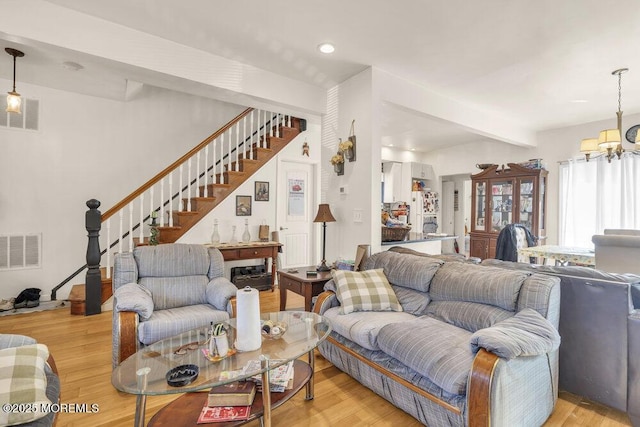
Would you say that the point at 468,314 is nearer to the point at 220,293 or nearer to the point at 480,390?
the point at 480,390

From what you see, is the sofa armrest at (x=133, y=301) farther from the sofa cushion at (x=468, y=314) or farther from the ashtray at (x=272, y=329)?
the sofa cushion at (x=468, y=314)

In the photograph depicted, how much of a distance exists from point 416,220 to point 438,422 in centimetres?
550

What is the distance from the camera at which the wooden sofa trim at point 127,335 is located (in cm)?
212

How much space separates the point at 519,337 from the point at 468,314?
22.1 inches

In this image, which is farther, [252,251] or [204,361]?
[252,251]

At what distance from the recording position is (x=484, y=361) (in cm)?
151

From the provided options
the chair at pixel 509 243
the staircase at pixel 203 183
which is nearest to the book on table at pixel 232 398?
the staircase at pixel 203 183

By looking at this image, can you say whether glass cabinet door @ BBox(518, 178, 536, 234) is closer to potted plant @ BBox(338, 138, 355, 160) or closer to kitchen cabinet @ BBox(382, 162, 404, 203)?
kitchen cabinet @ BBox(382, 162, 404, 203)

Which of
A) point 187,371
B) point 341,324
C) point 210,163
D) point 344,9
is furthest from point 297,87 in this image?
point 187,371

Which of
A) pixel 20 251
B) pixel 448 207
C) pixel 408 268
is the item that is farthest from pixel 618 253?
pixel 20 251

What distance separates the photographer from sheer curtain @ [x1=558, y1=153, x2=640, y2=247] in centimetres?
448

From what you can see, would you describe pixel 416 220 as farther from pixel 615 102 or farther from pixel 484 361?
pixel 484 361

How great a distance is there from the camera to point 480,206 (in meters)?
5.78

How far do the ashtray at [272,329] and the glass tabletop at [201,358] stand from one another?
0.02 m
